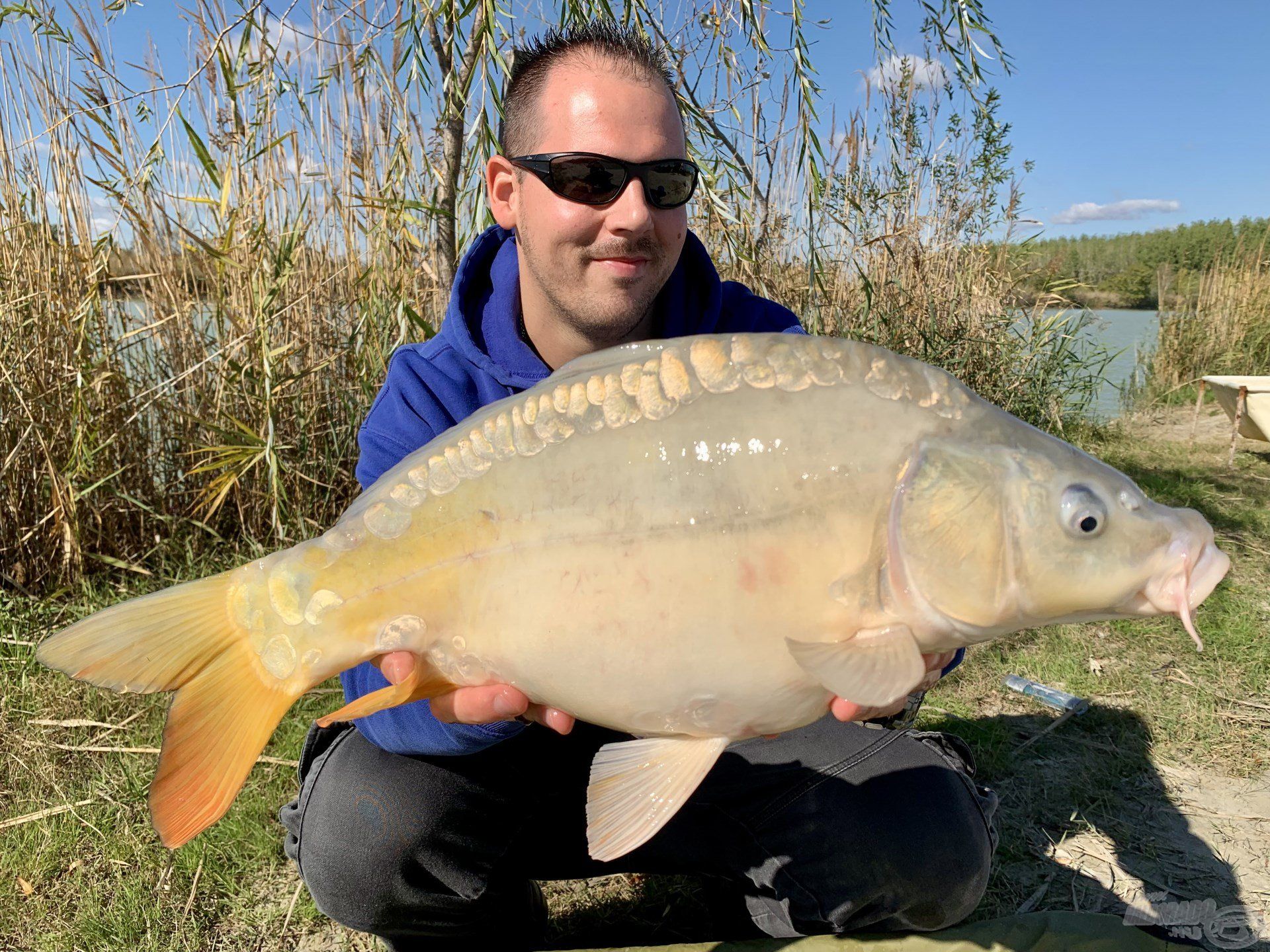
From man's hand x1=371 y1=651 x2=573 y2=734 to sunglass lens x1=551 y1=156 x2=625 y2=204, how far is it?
878 millimetres

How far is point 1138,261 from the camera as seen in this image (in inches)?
745

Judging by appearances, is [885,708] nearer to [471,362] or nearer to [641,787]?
[641,787]

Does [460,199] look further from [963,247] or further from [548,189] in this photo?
[963,247]

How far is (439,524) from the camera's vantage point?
1040 millimetres

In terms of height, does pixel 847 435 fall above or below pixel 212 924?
above

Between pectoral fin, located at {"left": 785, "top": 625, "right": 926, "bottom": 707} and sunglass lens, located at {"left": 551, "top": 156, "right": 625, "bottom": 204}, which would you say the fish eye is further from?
sunglass lens, located at {"left": 551, "top": 156, "right": 625, "bottom": 204}

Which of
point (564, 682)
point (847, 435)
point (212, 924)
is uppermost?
point (847, 435)

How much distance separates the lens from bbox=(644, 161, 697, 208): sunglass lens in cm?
154

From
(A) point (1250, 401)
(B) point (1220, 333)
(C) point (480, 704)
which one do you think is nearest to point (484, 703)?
(C) point (480, 704)

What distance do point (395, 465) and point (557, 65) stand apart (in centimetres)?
89

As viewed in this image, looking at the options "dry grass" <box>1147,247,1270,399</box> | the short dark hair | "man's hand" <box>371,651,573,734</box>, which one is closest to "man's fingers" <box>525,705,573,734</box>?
"man's hand" <box>371,651,573,734</box>

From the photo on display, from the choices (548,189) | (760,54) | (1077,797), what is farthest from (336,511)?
(1077,797)

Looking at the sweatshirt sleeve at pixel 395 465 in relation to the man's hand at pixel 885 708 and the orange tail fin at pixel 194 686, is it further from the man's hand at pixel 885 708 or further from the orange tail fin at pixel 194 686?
the man's hand at pixel 885 708

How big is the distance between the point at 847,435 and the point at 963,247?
4.17m
